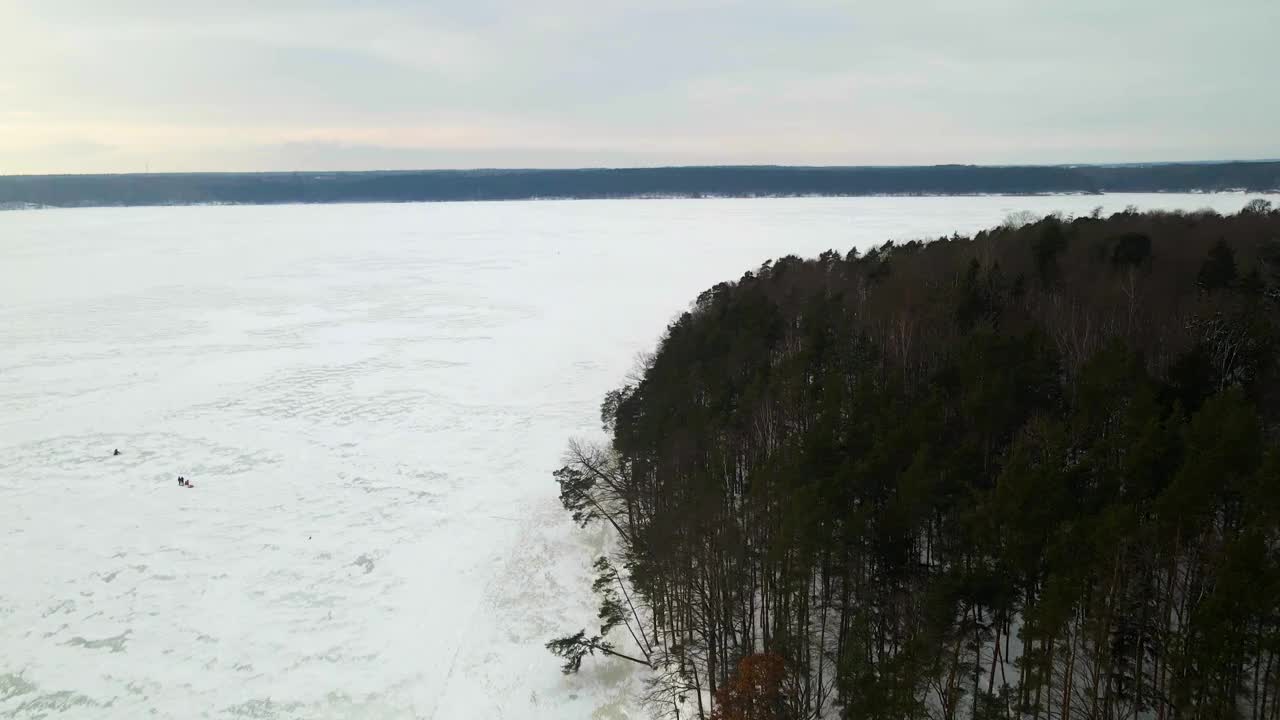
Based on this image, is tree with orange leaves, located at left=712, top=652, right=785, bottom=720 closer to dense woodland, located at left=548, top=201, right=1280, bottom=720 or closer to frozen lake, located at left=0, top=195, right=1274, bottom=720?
dense woodland, located at left=548, top=201, right=1280, bottom=720

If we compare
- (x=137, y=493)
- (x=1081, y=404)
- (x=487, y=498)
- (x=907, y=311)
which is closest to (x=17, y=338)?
(x=137, y=493)

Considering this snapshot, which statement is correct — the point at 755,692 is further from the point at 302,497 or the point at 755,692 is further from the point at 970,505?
the point at 302,497

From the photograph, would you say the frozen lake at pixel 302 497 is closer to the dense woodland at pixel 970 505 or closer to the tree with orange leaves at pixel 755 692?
the dense woodland at pixel 970 505

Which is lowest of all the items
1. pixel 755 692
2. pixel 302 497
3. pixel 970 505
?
pixel 302 497

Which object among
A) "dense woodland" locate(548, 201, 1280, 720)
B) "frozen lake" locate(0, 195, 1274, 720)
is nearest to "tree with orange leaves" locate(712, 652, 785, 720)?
"dense woodland" locate(548, 201, 1280, 720)

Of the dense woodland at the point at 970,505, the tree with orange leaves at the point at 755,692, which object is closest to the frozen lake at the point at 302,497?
the dense woodland at the point at 970,505

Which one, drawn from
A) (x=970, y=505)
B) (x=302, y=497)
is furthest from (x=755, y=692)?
(x=302, y=497)
